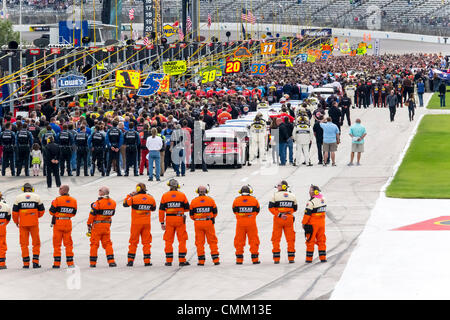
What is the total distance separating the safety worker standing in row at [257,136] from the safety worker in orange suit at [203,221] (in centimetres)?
1289

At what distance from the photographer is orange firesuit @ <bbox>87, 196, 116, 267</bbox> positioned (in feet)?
50.0

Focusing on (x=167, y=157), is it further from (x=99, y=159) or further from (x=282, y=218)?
(x=282, y=218)

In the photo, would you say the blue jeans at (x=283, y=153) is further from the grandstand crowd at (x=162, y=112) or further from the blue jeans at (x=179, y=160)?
the blue jeans at (x=179, y=160)

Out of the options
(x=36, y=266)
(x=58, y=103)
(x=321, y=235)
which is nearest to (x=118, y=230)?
(x=36, y=266)

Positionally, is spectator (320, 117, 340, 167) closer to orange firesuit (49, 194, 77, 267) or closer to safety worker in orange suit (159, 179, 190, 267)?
safety worker in orange suit (159, 179, 190, 267)

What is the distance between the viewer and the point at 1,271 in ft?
49.6

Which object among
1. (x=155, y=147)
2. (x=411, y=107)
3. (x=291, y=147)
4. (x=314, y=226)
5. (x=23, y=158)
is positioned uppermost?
(x=411, y=107)

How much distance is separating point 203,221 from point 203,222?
0.6 inches

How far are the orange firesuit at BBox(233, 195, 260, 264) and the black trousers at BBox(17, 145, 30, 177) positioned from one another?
12214 millimetres

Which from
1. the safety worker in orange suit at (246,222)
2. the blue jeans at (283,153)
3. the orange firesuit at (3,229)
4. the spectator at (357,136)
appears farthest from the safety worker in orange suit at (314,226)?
the blue jeans at (283,153)

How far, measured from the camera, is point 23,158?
2647 cm

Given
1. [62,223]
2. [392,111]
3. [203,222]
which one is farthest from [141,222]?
[392,111]

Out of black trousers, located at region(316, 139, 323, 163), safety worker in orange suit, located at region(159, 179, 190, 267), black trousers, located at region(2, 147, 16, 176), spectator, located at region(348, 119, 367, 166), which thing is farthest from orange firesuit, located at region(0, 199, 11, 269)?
spectator, located at region(348, 119, 367, 166)

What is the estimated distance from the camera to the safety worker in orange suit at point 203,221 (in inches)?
599
